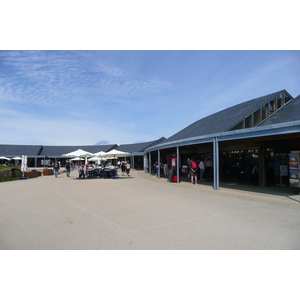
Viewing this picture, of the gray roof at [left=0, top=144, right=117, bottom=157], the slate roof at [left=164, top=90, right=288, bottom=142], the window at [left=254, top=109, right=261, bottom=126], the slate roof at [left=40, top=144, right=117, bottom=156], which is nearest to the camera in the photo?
the slate roof at [left=164, top=90, right=288, bottom=142]

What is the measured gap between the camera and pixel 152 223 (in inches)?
214

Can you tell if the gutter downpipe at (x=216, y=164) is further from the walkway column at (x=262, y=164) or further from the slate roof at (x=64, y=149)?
the slate roof at (x=64, y=149)

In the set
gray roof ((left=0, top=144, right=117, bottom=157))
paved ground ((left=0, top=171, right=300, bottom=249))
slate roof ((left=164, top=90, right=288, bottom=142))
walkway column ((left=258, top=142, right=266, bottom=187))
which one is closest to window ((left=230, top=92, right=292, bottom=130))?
slate roof ((left=164, top=90, right=288, bottom=142))

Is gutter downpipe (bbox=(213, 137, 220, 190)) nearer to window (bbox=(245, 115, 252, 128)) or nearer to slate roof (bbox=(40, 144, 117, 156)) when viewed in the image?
window (bbox=(245, 115, 252, 128))

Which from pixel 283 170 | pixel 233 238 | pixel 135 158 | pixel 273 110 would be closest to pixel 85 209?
pixel 233 238

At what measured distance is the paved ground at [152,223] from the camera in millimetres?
4215

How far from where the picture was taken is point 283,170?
37.8 feet

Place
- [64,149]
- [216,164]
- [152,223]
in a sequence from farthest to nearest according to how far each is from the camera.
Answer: [64,149]
[216,164]
[152,223]

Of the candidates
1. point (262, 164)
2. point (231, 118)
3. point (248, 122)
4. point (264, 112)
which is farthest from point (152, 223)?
point (264, 112)

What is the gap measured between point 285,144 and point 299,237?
8.33m

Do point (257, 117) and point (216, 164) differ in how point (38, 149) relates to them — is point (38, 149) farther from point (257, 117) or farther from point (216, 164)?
point (216, 164)

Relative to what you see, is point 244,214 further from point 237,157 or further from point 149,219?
point 237,157

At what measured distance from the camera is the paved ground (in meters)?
4.21

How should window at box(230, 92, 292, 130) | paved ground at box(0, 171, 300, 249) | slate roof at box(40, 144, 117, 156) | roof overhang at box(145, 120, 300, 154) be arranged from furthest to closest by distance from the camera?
slate roof at box(40, 144, 117, 156), window at box(230, 92, 292, 130), roof overhang at box(145, 120, 300, 154), paved ground at box(0, 171, 300, 249)
